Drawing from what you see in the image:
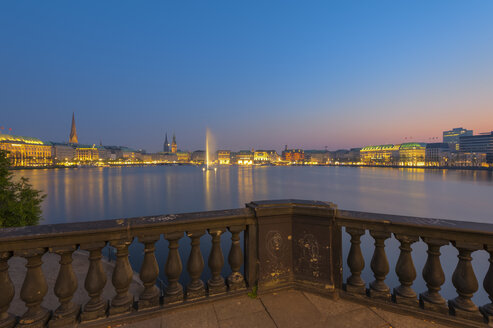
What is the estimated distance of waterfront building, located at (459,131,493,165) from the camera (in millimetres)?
168550

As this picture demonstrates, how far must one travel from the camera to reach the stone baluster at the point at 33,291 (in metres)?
2.98

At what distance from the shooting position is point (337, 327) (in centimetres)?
330

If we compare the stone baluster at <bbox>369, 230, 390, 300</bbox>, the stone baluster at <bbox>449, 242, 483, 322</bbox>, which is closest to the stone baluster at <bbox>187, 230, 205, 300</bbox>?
the stone baluster at <bbox>369, 230, 390, 300</bbox>

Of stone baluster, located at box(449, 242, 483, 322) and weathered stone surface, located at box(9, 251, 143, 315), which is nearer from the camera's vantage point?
stone baluster, located at box(449, 242, 483, 322)

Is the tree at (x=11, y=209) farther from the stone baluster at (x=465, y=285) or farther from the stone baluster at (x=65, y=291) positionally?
the stone baluster at (x=465, y=285)

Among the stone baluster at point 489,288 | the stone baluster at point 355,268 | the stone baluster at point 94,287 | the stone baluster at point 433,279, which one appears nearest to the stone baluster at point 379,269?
the stone baluster at point 355,268

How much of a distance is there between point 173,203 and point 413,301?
4191 cm

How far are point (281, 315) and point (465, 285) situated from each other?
2.51 m

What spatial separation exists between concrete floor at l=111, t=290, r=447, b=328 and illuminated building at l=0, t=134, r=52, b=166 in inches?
7714

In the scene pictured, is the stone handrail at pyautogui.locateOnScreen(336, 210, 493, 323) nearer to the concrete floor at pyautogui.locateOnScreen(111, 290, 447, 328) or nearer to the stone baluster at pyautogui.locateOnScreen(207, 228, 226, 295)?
the concrete floor at pyautogui.locateOnScreen(111, 290, 447, 328)

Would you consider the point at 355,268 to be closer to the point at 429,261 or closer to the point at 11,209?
the point at 429,261

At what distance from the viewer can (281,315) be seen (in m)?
3.54

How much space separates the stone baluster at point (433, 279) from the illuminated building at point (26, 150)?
7808 inches

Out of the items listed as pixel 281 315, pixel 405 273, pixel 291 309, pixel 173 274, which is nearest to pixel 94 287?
pixel 173 274
